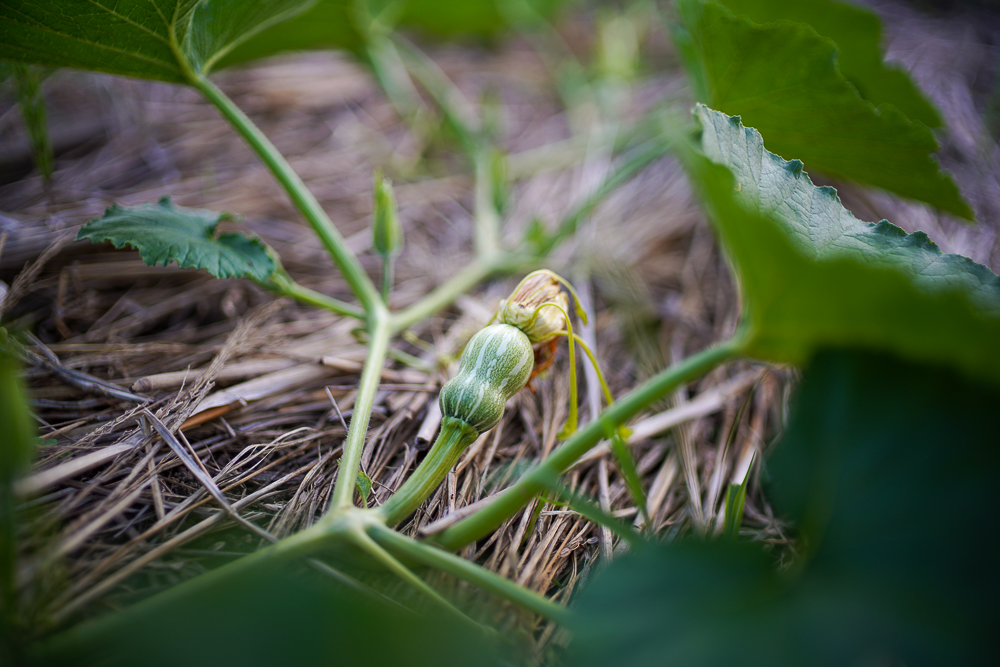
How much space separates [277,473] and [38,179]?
1.44 metres

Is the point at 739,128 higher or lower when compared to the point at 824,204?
higher

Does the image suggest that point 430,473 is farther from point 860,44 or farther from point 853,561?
point 860,44

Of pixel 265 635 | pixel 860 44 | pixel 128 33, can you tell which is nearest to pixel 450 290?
pixel 128 33

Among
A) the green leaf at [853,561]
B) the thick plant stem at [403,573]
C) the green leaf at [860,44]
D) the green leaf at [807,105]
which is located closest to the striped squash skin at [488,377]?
the thick plant stem at [403,573]

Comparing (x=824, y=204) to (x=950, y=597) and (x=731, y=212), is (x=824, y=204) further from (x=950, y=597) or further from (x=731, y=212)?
(x=950, y=597)

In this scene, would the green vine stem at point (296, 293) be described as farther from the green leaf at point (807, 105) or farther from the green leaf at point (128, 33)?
the green leaf at point (807, 105)

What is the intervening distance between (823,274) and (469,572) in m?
0.61

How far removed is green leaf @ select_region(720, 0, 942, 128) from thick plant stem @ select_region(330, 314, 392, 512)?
56.2 inches

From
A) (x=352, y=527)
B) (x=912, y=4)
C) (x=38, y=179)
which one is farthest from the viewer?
(x=912, y=4)

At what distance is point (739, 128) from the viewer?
3.18ft

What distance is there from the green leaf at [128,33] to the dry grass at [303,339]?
1.49ft

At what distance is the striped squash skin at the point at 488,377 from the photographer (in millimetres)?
923

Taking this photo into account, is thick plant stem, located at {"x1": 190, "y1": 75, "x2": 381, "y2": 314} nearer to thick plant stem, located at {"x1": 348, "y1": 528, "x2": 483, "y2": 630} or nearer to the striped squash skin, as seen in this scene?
the striped squash skin

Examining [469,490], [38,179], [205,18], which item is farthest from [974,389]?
[38,179]
